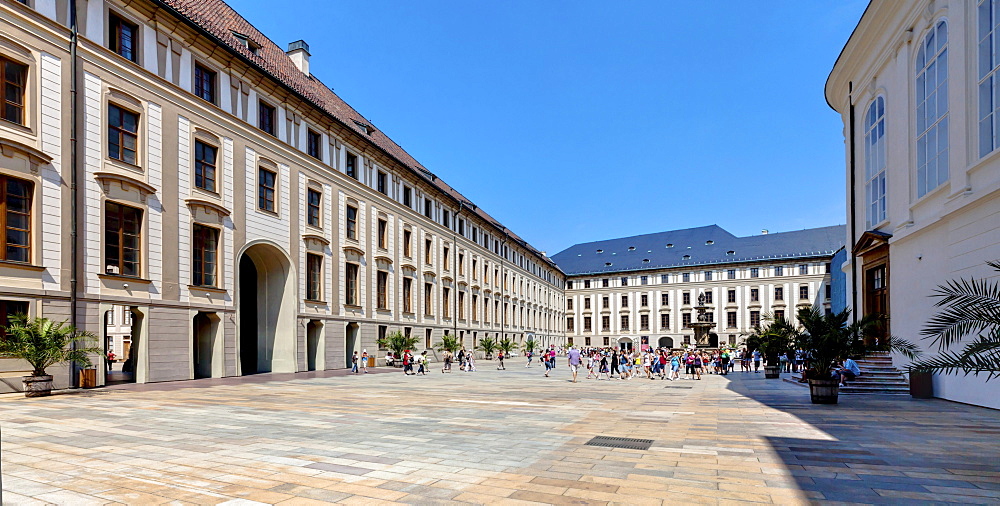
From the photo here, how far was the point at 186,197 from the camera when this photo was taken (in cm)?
2470

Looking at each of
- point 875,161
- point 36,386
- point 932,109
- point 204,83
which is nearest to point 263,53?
point 204,83

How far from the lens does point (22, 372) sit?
18.4 m

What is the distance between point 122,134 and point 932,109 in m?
28.3

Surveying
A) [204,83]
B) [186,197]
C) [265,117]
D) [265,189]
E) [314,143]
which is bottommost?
[186,197]

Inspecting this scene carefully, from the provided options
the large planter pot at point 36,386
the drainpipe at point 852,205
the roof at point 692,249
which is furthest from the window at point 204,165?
the roof at point 692,249

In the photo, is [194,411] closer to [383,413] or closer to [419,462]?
[383,413]

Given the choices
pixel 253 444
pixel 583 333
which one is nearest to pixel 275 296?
pixel 253 444

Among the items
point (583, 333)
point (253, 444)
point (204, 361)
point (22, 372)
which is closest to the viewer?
point (253, 444)

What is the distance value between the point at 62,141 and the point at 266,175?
35.6 ft

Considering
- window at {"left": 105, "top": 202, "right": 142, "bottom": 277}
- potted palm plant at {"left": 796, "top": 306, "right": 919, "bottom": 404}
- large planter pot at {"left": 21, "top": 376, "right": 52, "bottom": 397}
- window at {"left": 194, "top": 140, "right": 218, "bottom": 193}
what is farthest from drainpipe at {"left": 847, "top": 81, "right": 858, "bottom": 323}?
large planter pot at {"left": 21, "top": 376, "right": 52, "bottom": 397}

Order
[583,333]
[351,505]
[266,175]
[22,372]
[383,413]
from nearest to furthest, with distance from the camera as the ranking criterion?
[351,505]
[383,413]
[22,372]
[266,175]
[583,333]

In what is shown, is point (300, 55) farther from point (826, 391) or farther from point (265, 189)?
point (826, 391)

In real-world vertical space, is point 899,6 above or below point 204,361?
above

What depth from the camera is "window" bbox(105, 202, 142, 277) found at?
70.2ft
